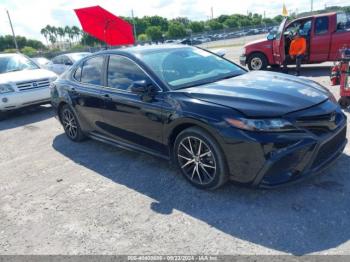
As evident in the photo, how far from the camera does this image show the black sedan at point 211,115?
10.2 feet

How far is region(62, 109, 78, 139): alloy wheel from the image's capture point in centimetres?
568

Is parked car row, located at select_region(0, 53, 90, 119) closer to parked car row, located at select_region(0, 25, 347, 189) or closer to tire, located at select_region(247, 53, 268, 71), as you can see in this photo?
parked car row, located at select_region(0, 25, 347, 189)

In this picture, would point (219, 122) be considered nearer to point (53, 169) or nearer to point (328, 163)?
point (328, 163)

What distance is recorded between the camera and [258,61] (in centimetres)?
1113

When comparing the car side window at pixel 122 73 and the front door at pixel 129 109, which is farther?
the car side window at pixel 122 73

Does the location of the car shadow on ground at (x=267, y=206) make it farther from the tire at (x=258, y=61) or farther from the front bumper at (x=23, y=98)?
the tire at (x=258, y=61)

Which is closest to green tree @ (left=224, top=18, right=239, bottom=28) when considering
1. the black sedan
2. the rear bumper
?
the black sedan

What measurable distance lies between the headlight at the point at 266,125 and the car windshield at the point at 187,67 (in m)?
1.05

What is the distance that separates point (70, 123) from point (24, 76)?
11.8 ft

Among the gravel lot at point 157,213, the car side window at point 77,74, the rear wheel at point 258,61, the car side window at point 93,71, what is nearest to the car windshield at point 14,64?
the car side window at point 77,74

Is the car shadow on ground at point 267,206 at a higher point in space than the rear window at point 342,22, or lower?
lower

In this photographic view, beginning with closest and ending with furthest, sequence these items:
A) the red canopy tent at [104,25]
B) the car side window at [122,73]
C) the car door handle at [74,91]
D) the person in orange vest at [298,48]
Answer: the car side window at [122,73] → the car door handle at [74,91] → the red canopy tent at [104,25] → the person in orange vest at [298,48]

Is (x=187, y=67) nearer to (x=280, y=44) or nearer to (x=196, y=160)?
(x=196, y=160)

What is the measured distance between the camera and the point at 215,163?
11.1ft
